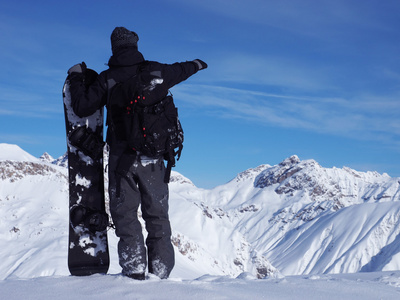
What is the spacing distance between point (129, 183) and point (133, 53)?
1877 millimetres

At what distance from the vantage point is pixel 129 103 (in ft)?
20.7

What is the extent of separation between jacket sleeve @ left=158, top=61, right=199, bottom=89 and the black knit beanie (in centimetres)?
59

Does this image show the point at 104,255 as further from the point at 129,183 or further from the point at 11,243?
the point at 11,243

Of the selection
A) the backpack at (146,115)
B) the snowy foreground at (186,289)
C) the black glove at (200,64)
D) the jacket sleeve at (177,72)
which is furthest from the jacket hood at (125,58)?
the snowy foreground at (186,289)

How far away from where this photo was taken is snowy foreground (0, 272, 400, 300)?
541cm

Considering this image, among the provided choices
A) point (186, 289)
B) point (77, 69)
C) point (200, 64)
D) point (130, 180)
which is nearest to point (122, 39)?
point (77, 69)

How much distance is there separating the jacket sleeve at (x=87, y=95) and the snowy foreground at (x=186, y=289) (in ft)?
7.77

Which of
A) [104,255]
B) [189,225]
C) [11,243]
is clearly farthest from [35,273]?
[189,225]

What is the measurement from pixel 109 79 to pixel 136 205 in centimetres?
181

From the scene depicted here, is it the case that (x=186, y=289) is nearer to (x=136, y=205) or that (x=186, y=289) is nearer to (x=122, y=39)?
(x=136, y=205)

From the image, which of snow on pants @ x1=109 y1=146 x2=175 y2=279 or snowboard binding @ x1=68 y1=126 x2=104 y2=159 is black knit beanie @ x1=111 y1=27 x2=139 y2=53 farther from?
snow on pants @ x1=109 y1=146 x2=175 y2=279

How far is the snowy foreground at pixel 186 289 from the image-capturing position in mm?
5406

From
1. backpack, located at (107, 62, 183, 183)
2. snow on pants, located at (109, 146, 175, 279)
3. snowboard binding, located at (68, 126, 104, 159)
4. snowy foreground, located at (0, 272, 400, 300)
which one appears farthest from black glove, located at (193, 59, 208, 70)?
snowy foreground, located at (0, 272, 400, 300)

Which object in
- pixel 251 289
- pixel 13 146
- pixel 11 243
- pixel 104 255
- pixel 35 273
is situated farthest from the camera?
pixel 13 146
